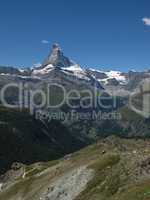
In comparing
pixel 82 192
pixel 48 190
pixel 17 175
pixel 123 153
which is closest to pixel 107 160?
pixel 123 153

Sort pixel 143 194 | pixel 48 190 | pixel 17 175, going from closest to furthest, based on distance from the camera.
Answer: pixel 143 194 → pixel 48 190 → pixel 17 175

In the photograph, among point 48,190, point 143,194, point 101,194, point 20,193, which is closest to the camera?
point 143,194

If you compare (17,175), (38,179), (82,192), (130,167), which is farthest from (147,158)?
(17,175)

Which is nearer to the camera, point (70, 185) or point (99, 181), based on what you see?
point (99, 181)

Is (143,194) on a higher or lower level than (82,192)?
higher

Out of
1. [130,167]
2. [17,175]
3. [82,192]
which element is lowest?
[17,175]

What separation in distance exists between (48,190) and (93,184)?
Answer: 52.9ft

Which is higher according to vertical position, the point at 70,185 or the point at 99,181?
the point at 99,181

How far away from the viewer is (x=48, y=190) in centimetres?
8225

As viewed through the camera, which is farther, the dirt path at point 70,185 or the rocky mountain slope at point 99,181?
the dirt path at point 70,185

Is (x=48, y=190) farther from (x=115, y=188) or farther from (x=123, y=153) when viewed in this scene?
(x=115, y=188)

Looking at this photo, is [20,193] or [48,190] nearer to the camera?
[48,190]

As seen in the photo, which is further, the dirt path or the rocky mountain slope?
the dirt path

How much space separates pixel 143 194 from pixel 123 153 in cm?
3301
